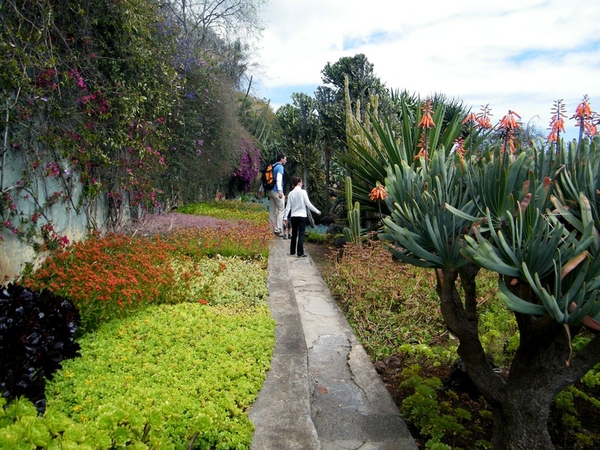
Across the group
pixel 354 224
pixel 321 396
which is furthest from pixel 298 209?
pixel 321 396

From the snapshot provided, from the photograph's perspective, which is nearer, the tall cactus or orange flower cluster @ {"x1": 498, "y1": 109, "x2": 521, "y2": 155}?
orange flower cluster @ {"x1": 498, "y1": 109, "x2": 521, "y2": 155}

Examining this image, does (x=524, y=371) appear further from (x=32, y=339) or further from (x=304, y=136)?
(x=304, y=136)

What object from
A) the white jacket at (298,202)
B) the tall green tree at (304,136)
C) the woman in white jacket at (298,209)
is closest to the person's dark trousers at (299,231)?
the woman in white jacket at (298,209)

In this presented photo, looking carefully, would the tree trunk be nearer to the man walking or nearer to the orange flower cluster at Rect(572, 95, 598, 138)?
the orange flower cluster at Rect(572, 95, 598, 138)

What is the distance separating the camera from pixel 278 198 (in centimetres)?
1072

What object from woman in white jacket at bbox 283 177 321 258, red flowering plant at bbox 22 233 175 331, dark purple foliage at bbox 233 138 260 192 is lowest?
red flowering plant at bbox 22 233 175 331

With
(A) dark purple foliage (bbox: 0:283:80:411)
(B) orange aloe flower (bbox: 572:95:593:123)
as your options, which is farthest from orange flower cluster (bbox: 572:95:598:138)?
(A) dark purple foliage (bbox: 0:283:80:411)

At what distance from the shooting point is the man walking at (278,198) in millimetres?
10562

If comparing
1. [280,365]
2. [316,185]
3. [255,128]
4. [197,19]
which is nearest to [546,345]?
[280,365]

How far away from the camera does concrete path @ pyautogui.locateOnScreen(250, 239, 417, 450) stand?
104 inches

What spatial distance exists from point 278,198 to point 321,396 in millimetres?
7502

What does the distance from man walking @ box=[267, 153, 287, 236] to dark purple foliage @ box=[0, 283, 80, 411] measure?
7704 millimetres

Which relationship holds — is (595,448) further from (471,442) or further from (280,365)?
(280,365)

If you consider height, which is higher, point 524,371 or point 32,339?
point 32,339
